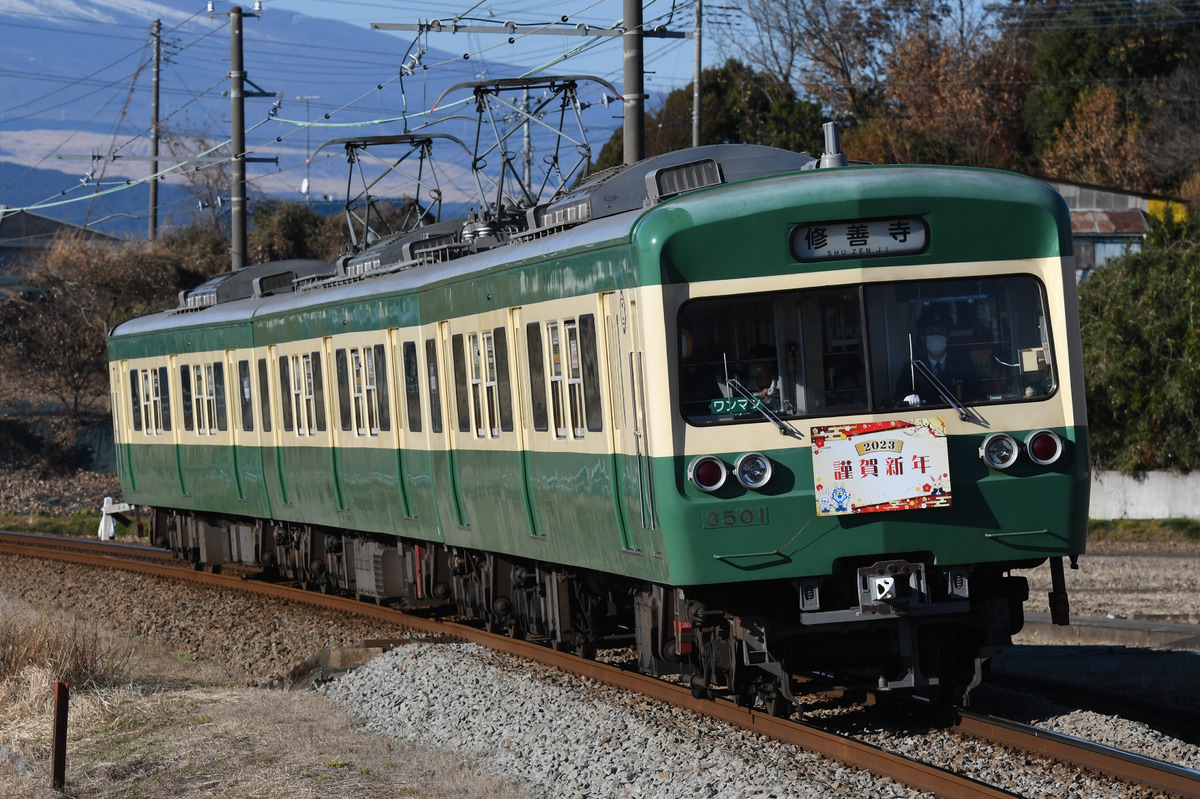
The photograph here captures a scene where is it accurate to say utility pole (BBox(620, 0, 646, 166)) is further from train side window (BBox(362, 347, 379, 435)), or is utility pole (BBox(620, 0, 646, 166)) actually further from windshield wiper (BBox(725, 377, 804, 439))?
windshield wiper (BBox(725, 377, 804, 439))

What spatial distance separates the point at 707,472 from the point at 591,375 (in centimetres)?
151

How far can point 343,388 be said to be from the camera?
15.6 metres


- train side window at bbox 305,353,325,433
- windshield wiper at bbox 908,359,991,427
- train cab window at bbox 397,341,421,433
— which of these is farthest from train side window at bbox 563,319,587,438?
train side window at bbox 305,353,325,433

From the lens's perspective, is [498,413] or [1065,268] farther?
[498,413]

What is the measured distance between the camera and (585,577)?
11.3 metres

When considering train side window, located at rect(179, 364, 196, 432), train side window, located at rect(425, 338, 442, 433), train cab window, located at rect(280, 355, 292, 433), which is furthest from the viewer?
train side window, located at rect(179, 364, 196, 432)

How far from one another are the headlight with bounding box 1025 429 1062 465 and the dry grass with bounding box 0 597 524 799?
3221 mm

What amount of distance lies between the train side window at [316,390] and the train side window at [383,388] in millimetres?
1552

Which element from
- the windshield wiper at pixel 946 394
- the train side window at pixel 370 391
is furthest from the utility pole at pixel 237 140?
the windshield wiper at pixel 946 394

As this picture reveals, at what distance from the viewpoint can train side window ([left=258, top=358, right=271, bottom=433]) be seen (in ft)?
58.0

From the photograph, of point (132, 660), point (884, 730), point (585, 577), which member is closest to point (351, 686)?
point (585, 577)

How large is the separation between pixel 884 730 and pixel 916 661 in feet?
1.53

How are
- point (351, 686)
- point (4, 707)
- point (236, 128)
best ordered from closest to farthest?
point (4, 707) → point (351, 686) → point (236, 128)

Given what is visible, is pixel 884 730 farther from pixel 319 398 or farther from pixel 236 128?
pixel 236 128
